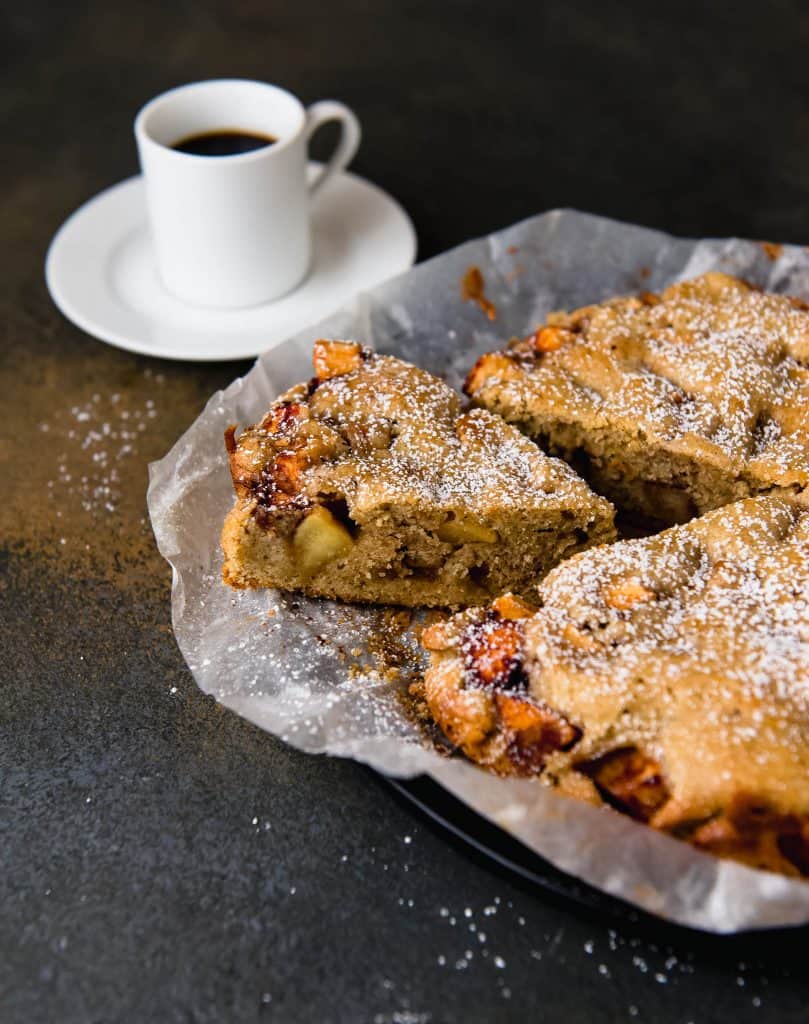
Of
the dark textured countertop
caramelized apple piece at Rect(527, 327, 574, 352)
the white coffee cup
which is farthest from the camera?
the white coffee cup

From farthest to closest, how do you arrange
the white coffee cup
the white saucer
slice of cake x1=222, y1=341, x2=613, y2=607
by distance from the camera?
the white saucer, the white coffee cup, slice of cake x1=222, y1=341, x2=613, y2=607

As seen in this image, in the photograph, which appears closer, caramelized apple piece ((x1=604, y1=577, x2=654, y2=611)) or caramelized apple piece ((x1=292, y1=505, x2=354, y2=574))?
caramelized apple piece ((x1=604, y1=577, x2=654, y2=611))

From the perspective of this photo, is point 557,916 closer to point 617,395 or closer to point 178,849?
point 178,849

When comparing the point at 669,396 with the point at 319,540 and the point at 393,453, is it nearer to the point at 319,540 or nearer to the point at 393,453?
the point at 393,453

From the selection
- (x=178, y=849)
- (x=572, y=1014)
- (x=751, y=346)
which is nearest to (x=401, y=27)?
(x=751, y=346)

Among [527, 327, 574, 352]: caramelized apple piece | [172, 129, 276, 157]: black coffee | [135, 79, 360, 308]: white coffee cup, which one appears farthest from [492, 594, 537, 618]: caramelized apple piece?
[172, 129, 276, 157]: black coffee

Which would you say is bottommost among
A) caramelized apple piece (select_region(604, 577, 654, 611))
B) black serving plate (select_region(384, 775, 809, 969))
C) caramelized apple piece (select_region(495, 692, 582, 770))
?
black serving plate (select_region(384, 775, 809, 969))

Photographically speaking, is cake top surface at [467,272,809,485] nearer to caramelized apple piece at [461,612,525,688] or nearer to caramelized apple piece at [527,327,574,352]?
caramelized apple piece at [527,327,574,352]
